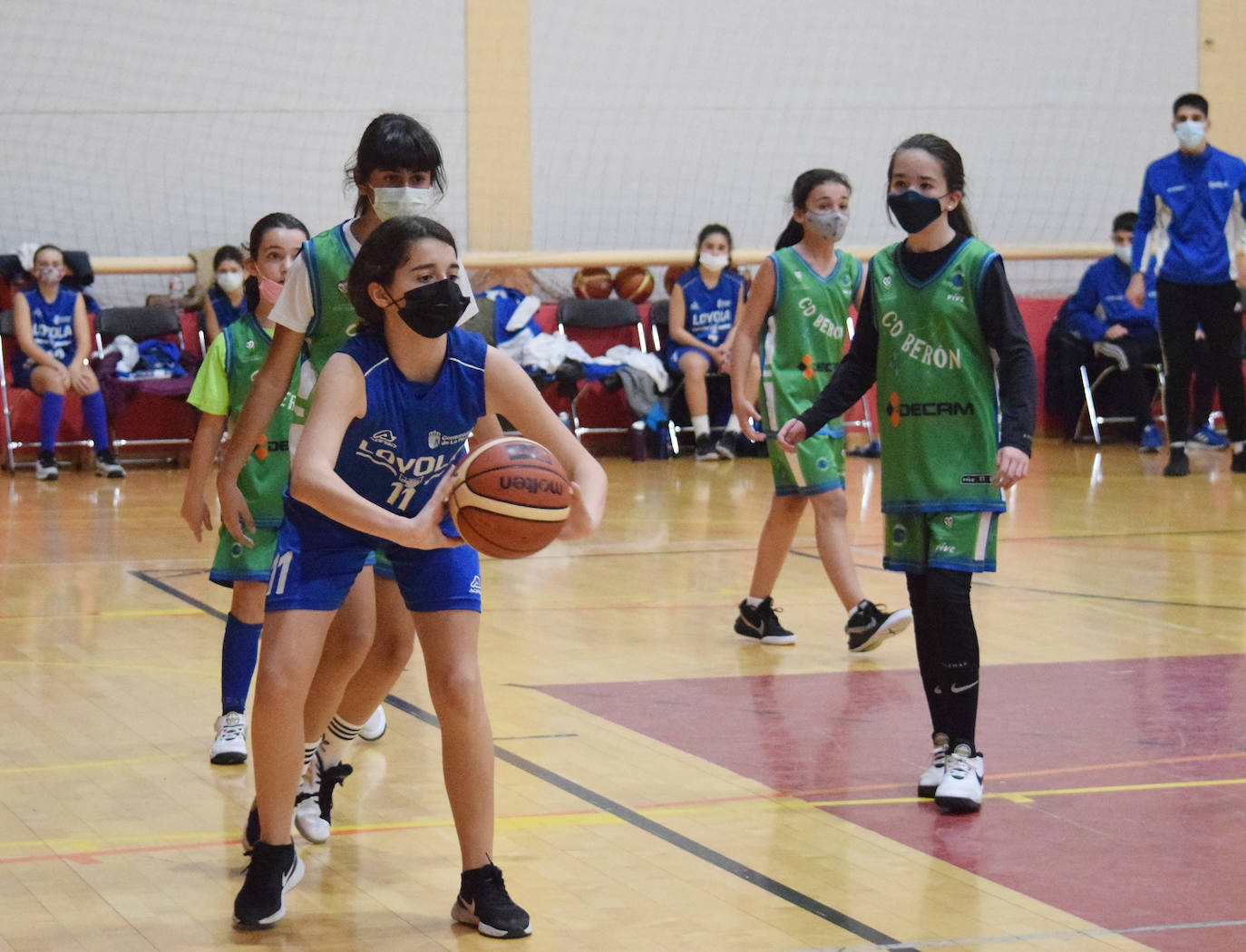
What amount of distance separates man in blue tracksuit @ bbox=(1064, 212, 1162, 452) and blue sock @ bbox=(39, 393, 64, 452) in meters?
7.94

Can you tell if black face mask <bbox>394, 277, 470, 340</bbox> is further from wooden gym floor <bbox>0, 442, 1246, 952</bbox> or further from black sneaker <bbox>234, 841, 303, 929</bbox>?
wooden gym floor <bbox>0, 442, 1246, 952</bbox>

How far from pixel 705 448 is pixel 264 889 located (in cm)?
1022

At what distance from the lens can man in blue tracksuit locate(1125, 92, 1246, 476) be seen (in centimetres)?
1148

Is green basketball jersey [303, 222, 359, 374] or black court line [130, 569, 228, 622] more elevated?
green basketball jersey [303, 222, 359, 374]

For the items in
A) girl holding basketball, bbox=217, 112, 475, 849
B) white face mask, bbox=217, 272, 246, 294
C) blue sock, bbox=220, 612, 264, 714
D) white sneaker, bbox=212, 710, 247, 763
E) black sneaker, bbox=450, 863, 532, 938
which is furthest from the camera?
white face mask, bbox=217, 272, 246, 294

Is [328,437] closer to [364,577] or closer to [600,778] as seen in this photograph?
[364,577]

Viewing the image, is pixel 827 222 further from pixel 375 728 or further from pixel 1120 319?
pixel 1120 319

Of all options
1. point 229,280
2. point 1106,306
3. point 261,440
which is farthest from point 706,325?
point 261,440

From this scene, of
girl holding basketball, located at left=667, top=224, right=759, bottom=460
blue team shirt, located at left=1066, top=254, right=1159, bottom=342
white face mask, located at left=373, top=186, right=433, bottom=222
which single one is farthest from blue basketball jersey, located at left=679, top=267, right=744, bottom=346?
white face mask, located at left=373, top=186, right=433, bottom=222

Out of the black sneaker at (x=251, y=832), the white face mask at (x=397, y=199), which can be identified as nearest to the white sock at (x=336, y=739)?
the black sneaker at (x=251, y=832)

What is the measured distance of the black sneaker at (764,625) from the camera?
21.5 ft

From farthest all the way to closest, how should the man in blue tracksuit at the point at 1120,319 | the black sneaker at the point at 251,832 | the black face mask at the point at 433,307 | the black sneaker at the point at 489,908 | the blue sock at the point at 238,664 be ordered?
the man in blue tracksuit at the point at 1120,319, the blue sock at the point at 238,664, the black sneaker at the point at 251,832, the black face mask at the point at 433,307, the black sneaker at the point at 489,908

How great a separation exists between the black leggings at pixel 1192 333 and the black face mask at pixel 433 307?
899cm

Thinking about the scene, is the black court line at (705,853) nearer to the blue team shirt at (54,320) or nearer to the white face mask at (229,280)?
the white face mask at (229,280)
